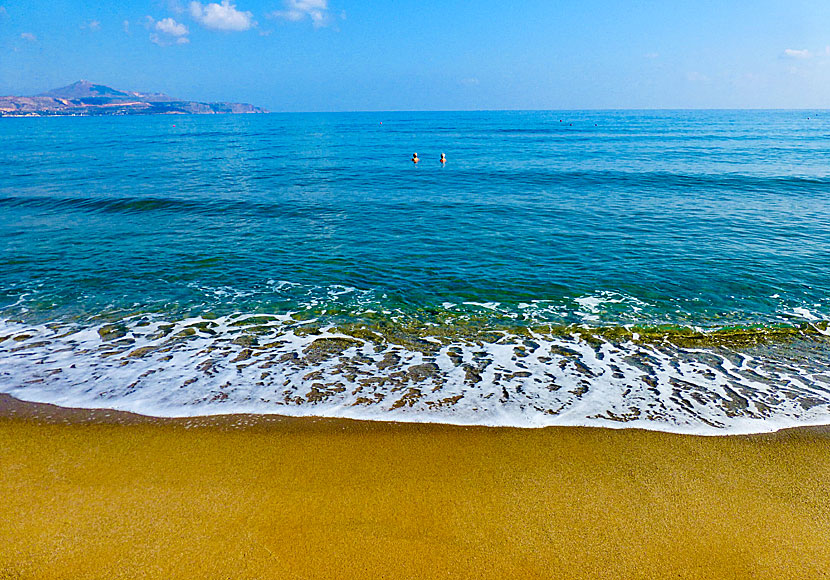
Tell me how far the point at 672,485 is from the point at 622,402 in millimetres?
1999

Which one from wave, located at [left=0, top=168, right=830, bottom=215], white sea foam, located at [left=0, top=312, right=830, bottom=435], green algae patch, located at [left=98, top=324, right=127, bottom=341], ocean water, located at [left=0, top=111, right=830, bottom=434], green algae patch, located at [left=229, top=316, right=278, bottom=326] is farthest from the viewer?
wave, located at [left=0, top=168, right=830, bottom=215]

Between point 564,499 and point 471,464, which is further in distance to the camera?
point 471,464

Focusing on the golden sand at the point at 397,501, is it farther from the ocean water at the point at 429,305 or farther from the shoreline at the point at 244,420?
the ocean water at the point at 429,305

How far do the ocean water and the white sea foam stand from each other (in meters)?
0.05

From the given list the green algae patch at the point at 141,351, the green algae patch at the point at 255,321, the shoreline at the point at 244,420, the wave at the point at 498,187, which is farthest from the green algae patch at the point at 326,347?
the wave at the point at 498,187

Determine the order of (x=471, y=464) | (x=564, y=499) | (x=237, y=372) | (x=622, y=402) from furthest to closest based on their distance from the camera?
(x=237, y=372) → (x=622, y=402) → (x=471, y=464) → (x=564, y=499)

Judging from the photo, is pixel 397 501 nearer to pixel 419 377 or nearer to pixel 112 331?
pixel 419 377

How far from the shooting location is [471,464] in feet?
20.2

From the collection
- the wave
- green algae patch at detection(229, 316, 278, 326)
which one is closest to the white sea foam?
green algae patch at detection(229, 316, 278, 326)

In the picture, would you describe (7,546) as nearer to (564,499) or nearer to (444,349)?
(564,499)

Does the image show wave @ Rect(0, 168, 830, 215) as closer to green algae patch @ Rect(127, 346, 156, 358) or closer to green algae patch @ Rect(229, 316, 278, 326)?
green algae patch @ Rect(229, 316, 278, 326)

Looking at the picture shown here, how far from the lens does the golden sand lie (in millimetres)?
4738

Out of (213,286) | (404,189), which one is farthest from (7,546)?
(404,189)

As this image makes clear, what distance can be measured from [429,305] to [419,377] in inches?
152
